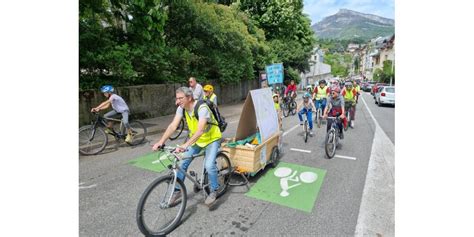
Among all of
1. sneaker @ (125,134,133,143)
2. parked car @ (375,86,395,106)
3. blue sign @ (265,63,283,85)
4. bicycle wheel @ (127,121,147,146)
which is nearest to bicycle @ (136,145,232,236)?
sneaker @ (125,134,133,143)

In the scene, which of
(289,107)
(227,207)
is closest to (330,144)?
(227,207)

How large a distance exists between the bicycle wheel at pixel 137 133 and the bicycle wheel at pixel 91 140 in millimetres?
722

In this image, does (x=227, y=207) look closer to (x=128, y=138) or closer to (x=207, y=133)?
(x=207, y=133)

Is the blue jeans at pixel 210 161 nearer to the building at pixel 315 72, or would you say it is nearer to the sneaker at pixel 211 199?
the sneaker at pixel 211 199

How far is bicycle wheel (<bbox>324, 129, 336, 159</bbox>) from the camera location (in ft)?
19.0

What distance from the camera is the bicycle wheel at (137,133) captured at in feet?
22.7

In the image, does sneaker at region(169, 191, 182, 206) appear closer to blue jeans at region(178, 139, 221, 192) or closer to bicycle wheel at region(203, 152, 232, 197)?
blue jeans at region(178, 139, 221, 192)

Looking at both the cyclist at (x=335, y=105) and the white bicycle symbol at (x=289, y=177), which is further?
the cyclist at (x=335, y=105)

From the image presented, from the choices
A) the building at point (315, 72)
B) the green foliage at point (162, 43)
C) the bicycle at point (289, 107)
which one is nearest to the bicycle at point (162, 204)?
the green foliage at point (162, 43)

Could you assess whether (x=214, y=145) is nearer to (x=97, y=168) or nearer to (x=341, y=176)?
(x=341, y=176)

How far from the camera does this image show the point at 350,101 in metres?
8.60

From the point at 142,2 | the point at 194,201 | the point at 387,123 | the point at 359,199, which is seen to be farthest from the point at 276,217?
the point at 387,123

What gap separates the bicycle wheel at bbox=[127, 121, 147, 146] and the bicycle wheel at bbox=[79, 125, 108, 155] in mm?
722

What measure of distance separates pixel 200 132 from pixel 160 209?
1113mm
